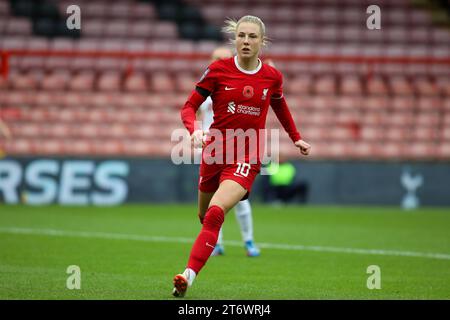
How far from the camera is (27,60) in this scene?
20672 millimetres

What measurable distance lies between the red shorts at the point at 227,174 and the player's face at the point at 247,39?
0.85m

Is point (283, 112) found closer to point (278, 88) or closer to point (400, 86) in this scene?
point (278, 88)

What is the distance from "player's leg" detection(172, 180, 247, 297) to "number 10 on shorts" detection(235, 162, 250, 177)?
105mm

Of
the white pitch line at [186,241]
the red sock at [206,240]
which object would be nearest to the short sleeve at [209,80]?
the red sock at [206,240]

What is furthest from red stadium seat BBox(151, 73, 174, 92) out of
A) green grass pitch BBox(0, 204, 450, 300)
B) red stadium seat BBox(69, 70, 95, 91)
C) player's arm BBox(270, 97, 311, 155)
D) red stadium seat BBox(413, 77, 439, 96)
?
player's arm BBox(270, 97, 311, 155)

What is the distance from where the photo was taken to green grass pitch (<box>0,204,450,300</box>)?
7266 millimetres

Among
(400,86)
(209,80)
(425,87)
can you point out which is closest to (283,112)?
(209,80)

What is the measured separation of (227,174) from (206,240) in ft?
1.88

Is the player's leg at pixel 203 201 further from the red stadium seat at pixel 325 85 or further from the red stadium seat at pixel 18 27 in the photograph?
the red stadium seat at pixel 18 27

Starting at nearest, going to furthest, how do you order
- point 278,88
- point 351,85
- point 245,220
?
point 278,88, point 245,220, point 351,85

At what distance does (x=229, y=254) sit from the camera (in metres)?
10.4

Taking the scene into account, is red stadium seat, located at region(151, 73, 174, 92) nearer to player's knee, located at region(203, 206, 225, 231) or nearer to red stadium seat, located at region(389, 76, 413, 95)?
red stadium seat, located at region(389, 76, 413, 95)

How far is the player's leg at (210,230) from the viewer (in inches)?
264

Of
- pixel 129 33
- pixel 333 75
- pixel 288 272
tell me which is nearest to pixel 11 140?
pixel 129 33
